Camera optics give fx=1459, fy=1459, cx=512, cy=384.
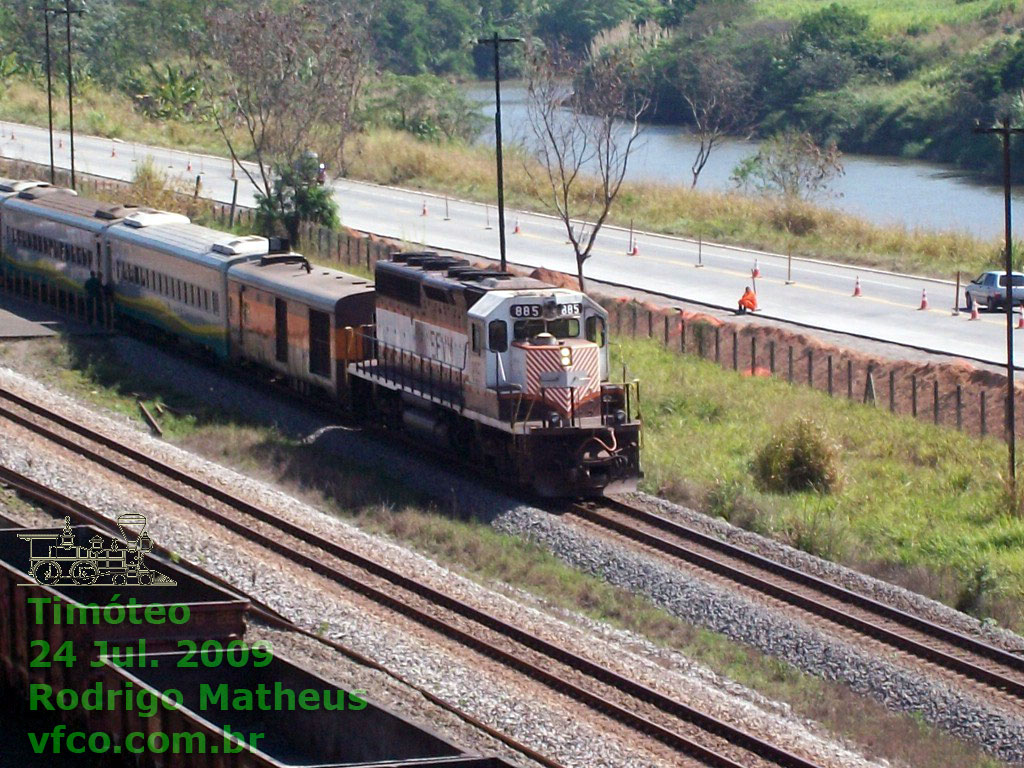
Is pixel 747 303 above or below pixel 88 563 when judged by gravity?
above

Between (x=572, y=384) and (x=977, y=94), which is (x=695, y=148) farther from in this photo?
(x=572, y=384)

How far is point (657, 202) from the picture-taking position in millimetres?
64125

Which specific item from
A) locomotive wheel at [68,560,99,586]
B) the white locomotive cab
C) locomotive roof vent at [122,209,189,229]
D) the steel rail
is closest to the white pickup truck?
the white locomotive cab

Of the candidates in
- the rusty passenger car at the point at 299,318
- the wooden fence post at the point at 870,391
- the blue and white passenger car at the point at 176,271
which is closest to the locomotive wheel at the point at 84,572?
the rusty passenger car at the point at 299,318

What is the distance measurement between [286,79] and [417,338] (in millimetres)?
32919

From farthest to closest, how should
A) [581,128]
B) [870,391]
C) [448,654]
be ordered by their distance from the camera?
[581,128]
[870,391]
[448,654]

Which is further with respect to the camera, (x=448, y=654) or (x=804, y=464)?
(x=804, y=464)

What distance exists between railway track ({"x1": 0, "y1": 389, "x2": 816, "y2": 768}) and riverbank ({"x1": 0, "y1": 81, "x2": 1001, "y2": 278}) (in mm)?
34122

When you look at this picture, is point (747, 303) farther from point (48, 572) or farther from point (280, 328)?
point (48, 572)

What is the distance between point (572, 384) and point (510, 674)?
8.33 m

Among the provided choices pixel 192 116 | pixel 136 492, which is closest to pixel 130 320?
pixel 136 492

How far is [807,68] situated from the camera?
10775 centimetres

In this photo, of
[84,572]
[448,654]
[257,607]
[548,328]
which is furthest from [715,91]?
[84,572]

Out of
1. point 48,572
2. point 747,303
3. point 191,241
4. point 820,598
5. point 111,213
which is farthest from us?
point 747,303
